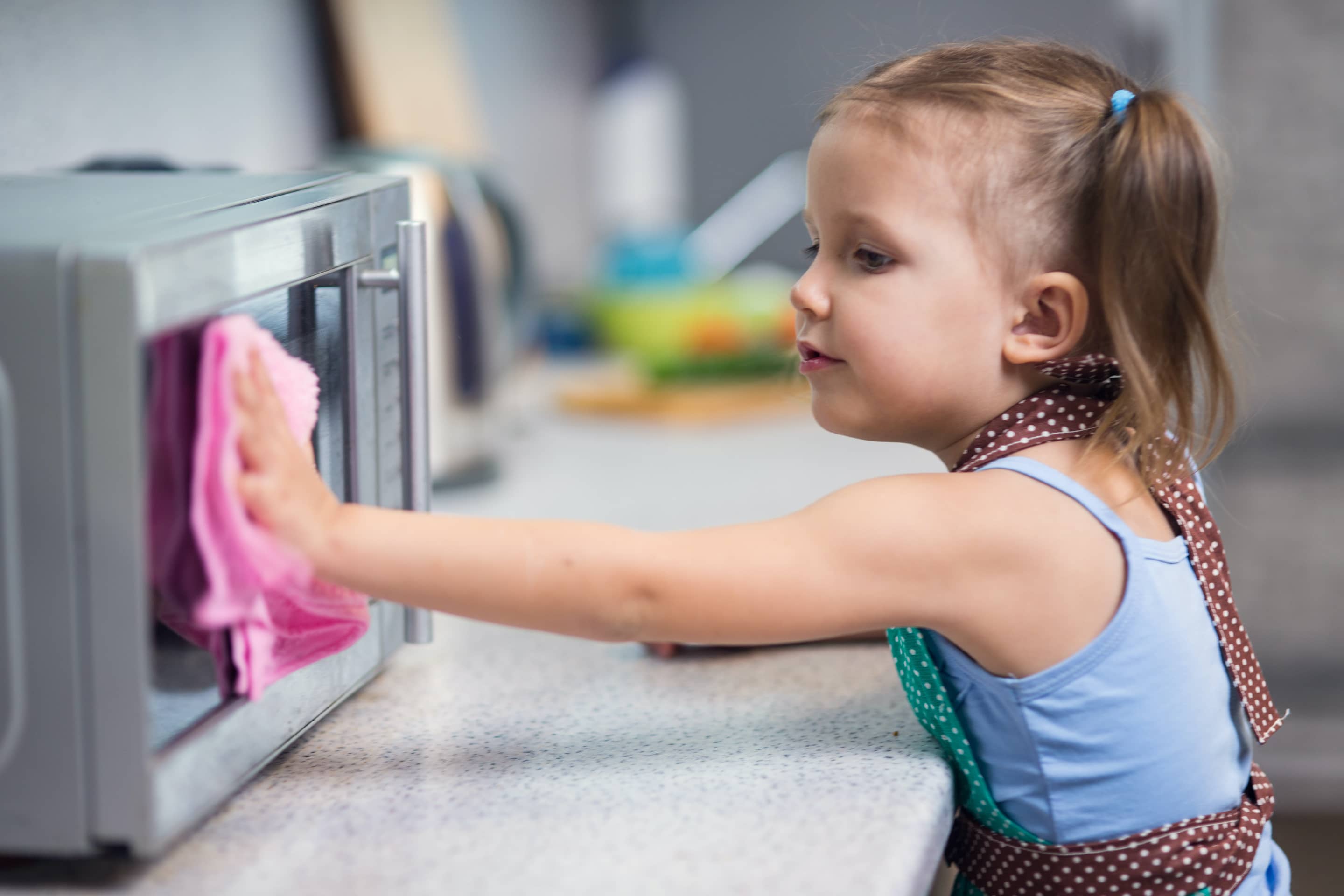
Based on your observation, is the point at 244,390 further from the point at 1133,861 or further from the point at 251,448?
the point at 1133,861

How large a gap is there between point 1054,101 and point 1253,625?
146 cm

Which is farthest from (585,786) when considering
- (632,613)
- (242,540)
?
(242,540)

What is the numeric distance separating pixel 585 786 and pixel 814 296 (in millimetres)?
268

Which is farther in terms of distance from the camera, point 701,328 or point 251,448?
point 701,328

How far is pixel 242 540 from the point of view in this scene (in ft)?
1.65

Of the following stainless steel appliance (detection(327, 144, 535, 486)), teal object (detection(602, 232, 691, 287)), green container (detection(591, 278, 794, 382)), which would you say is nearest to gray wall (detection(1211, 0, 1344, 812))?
green container (detection(591, 278, 794, 382))

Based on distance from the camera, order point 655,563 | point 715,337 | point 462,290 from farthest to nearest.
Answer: point 715,337, point 462,290, point 655,563

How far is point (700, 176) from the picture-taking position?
292cm

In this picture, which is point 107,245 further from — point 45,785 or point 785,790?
Answer: point 785,790

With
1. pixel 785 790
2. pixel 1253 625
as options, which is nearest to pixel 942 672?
pixel 785 790

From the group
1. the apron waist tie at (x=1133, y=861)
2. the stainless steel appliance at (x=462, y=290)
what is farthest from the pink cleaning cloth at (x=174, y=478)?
the stainless steel appliance at (x=462, y=290)

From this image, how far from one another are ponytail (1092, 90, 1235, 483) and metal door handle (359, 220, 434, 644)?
0.34m

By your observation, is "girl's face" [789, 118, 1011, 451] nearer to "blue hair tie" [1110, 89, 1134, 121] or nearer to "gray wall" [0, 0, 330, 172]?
"blue hair tie" [1110, 89, 1134, 121]

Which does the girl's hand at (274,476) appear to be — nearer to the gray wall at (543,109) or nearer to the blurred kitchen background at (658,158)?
the blurred kitchen background at (658,158)
